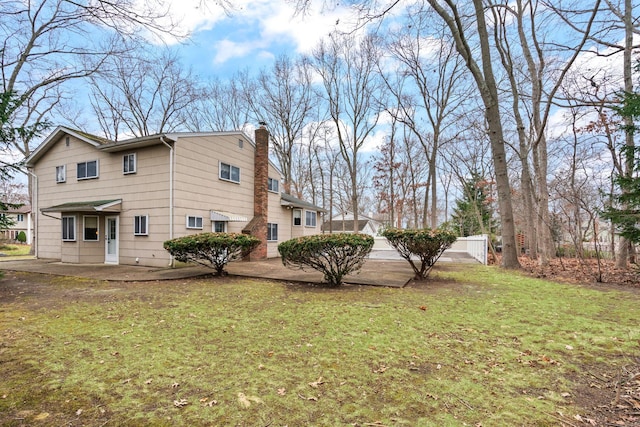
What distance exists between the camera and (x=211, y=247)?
8664 millimetres

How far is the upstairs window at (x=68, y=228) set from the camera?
12.8m

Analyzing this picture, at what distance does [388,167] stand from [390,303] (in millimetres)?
24767

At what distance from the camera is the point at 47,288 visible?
24.6 feet

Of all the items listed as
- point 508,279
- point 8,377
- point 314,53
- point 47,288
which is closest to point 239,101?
point 314,53

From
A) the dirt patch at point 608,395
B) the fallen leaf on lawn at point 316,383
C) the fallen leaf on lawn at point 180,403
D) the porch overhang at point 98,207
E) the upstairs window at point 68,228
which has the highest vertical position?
the porch overhang at point 98,207

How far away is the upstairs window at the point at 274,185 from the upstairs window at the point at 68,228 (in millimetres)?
8489

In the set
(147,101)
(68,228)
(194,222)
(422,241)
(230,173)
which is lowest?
(422,241)

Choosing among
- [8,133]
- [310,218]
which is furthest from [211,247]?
[310,218]

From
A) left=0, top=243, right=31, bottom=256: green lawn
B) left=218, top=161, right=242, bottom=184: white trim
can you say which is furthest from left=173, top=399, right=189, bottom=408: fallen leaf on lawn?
left=0, top=243, right=31, bottom=256: green lawn

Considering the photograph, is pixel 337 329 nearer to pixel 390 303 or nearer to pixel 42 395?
pixel 390 303

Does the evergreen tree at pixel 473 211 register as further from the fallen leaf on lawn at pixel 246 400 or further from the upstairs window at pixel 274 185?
the fallen leaf on lawn at pixel 246 400

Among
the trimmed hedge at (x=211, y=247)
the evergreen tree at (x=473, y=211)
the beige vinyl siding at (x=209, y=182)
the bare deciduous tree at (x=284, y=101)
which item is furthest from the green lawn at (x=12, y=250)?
the evergreen tree at (x=473, y=211)

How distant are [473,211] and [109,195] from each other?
1086 inches

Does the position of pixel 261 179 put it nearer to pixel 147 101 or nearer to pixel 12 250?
pixel 147 101
